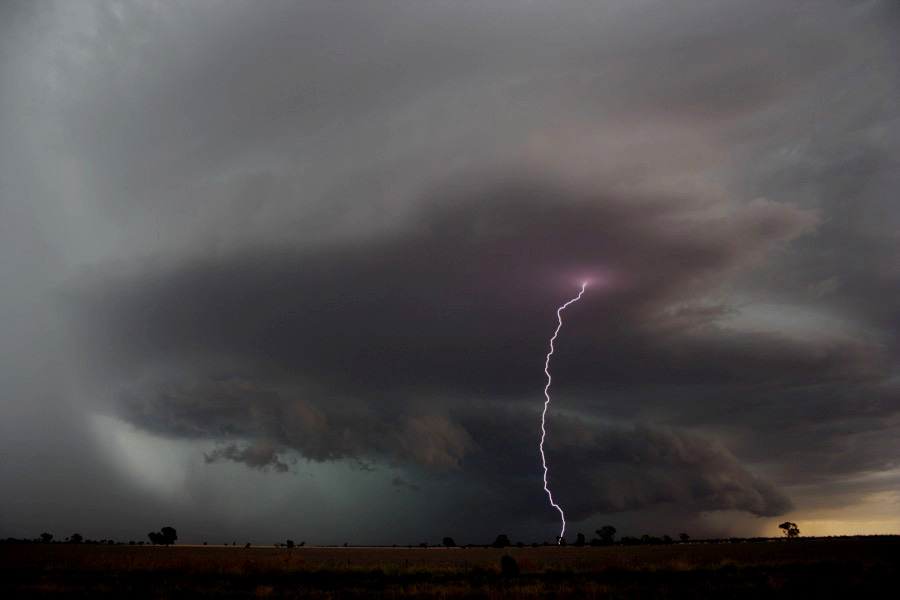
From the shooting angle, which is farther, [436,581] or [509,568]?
[509,568]

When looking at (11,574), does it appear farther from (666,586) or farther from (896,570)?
(896,570)

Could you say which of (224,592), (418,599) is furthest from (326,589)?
(418,599)

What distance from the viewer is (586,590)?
35.2 metres

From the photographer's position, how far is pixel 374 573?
51.4 metres

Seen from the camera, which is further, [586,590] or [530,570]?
[530,570]

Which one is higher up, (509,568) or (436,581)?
(509,568)

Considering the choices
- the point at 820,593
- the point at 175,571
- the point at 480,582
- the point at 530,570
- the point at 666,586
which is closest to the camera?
the point at 820,593

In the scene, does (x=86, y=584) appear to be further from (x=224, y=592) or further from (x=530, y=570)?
(x=530, y=570)

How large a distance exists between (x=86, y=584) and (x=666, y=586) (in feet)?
113

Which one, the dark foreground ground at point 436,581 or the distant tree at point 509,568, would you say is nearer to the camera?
the dark foreground ground at point 436,581

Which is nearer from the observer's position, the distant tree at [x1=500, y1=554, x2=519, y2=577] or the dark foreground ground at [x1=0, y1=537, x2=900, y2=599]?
the dark foreground ground at [x1=0, y1=537, x2=900, y2=599]

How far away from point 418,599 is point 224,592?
1144cm

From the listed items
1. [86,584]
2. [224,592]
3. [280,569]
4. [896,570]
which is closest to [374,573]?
[280,569]

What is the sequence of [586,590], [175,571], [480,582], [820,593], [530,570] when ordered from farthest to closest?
[530,570], [175,571], [480,582], [586,590], [820,593]
